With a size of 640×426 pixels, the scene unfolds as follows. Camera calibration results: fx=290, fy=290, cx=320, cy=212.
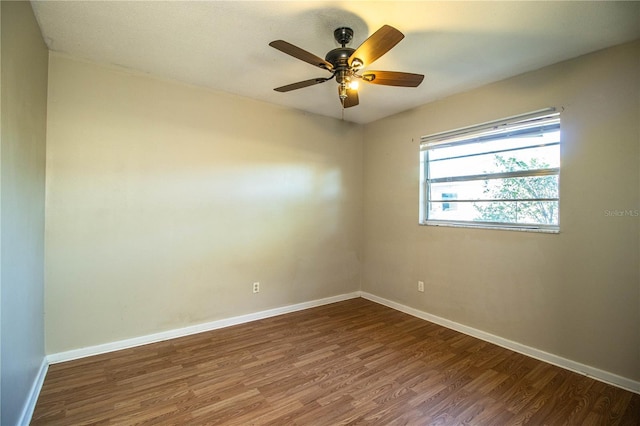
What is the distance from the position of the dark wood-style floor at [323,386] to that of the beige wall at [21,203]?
403 mm

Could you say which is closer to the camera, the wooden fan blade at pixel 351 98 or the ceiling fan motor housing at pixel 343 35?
the ceiling fan motor housing at pixel 343 35

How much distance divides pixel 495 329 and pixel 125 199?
12.2 ft

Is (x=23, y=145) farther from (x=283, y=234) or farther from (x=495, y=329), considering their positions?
(x=495, y=329)

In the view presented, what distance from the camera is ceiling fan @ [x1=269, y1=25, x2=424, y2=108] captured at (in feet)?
5.52

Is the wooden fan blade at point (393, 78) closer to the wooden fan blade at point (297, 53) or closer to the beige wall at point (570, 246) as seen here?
the wooden fan blade at point (297, 53)

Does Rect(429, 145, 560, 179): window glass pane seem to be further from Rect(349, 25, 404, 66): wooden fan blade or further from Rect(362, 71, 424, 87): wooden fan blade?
Rect(349, 25, 404, 66): wooden fan blade

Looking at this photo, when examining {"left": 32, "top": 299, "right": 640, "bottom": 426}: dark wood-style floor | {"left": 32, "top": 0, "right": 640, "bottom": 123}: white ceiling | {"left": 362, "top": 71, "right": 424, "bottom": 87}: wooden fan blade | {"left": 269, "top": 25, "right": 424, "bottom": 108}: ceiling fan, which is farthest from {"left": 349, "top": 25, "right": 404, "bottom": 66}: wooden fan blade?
{"left": 32, "top": 299, "right": 640, "bottom": 426}: dark wood-style floor

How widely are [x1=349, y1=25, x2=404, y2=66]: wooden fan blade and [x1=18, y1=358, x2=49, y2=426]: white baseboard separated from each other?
2885mm

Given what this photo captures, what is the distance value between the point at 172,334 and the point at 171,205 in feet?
4.19

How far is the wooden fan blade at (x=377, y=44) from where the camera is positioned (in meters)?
1.59

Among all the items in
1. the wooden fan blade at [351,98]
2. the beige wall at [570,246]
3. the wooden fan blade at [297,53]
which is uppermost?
the wooden fan blade at [297,53]

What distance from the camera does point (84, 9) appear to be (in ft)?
6.12

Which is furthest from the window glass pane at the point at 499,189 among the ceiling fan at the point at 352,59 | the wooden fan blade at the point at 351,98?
the wooden fan blade at the point at 351,98

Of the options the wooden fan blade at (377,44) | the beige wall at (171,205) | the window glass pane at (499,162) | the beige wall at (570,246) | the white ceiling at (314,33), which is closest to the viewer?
the wooden fan blade at (377,44)
